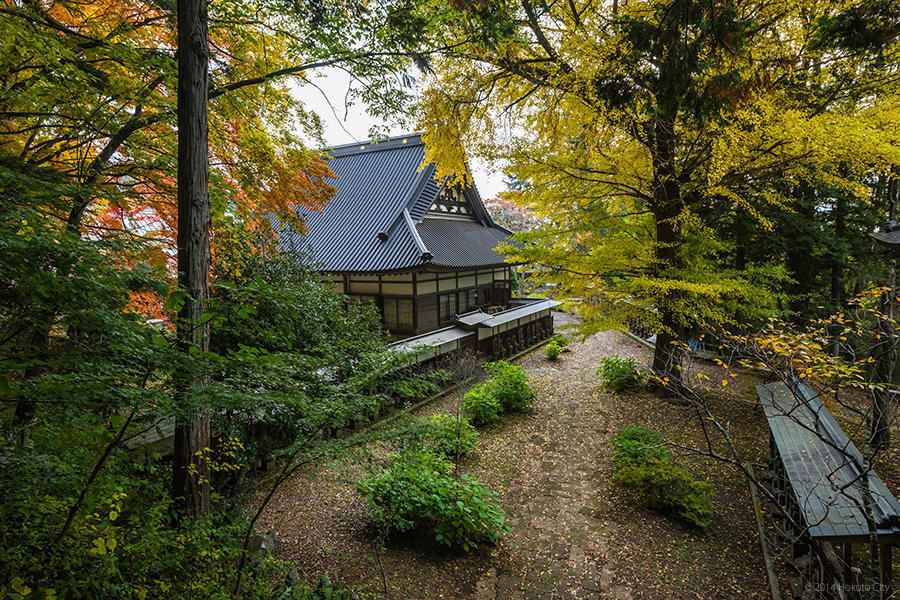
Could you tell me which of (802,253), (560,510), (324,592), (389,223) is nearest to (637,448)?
(560,510)

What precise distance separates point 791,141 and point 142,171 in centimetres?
985

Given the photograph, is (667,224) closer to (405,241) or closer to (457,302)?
(405,241)

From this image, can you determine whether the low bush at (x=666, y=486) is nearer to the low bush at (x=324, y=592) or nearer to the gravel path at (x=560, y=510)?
the gravel path at (x=560, y=510)

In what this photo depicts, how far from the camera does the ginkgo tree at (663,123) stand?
171 inches

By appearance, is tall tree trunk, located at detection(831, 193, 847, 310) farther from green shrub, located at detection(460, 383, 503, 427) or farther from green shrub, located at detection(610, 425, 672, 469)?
green shrub, located at detection(460, 383, 503, 427)

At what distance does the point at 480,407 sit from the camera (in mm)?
8680

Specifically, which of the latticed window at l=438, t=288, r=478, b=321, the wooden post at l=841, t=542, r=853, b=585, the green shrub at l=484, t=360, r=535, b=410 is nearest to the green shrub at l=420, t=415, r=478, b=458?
the green shrub at l=484, t=360, r=535, b=410

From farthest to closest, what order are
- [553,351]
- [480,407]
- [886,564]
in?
[553,351] < [480,407] < [886,564]

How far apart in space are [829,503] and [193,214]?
653 centimetres

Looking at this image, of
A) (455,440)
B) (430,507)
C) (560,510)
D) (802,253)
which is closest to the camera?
(430,507)

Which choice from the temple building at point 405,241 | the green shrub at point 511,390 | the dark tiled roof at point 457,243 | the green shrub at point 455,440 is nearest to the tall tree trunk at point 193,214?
the green shrub at point 455,440

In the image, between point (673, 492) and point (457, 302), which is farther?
point (457, 302)

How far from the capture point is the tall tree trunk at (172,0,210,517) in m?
3.49

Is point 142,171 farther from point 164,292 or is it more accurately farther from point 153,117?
point 164,292
